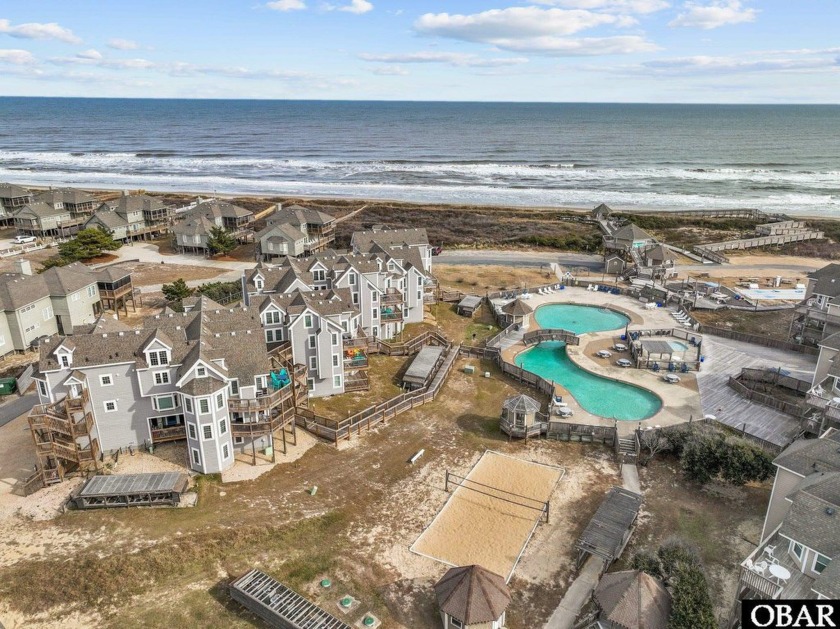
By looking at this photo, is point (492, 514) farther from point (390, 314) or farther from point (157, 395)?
point (390, 314)

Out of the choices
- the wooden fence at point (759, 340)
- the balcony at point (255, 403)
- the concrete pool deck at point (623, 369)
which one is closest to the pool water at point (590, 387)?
the concrete pool deck at point (623, 369)

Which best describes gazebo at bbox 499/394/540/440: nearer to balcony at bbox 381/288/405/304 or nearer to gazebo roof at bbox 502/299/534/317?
gazebo roof at bbox 502/299/534/317

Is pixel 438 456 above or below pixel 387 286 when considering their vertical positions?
below

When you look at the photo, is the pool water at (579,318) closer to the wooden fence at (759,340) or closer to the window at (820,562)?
the wooden fence at (759,340)

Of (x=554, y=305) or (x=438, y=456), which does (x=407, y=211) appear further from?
(x=438, y=456)

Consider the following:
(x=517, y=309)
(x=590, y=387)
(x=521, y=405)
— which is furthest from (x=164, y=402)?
(x=517, y=309)

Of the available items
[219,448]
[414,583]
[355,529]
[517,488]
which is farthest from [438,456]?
[219,448]
